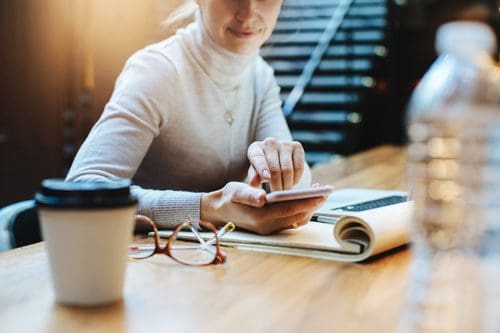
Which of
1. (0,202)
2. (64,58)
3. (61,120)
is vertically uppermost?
(64,58)

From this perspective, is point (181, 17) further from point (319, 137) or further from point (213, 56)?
point (319, 137)

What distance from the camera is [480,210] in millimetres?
664

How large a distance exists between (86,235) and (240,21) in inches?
45.6

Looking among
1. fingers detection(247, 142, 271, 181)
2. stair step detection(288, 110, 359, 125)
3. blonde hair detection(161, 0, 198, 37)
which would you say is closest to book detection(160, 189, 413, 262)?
fingers detection(247, 142, 271, 181)

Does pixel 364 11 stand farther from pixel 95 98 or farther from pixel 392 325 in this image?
pixel 392 325

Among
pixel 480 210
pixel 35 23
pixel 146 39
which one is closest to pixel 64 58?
pixel 35 23

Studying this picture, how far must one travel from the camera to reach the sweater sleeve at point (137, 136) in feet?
4.98

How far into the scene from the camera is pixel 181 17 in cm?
229

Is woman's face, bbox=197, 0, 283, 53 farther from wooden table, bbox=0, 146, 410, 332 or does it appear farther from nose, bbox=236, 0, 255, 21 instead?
wooden table, bbox=0, 146, 410, 332

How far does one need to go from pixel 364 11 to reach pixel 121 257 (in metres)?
7.85

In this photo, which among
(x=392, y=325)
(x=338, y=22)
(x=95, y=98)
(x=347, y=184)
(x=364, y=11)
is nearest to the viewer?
(x=392, y=325)

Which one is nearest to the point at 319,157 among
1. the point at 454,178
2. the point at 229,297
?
the point at 229,297

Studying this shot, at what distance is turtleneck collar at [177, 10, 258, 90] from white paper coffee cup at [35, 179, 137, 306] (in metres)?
1.13

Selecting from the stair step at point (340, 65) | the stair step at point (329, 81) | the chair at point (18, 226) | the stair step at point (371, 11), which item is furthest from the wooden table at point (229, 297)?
the stair step at point (371, 11)
